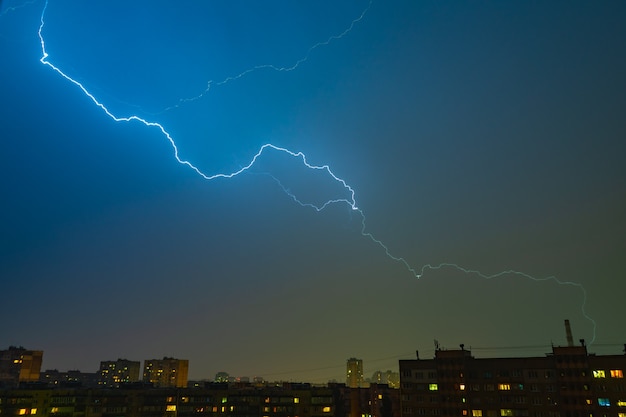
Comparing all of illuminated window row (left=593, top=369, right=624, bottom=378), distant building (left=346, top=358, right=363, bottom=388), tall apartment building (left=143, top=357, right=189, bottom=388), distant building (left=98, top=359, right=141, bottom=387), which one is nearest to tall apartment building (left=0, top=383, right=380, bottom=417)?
illuminated window row (left=593, top=369, right=624, bottom=378)

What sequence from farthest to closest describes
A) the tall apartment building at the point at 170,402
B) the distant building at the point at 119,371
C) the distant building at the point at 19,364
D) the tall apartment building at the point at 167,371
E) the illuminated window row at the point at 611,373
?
the distant building at the point at 119,371
the tall apartment building at the point at 167,371
the distant building at the point at 19,364
the tall apartment building at the point at 170,402
the illuminated window row at the point at 611,373

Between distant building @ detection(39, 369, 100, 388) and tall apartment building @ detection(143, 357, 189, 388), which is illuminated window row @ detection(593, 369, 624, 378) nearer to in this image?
tall apartment building @ detection(143, 357, 189, 388)

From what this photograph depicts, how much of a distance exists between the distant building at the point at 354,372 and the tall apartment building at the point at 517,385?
10364 cm

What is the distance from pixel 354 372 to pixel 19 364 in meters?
93.2

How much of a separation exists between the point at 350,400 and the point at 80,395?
3657 cm

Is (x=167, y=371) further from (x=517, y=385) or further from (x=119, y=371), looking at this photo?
(x=517, y=385)

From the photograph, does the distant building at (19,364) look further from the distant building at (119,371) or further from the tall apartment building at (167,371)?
the distant building at (119,371)

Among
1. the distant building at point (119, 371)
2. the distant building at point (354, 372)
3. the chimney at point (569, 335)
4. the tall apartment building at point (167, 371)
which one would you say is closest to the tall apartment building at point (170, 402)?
the chimney at point (569, 335)

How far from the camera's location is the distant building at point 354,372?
14643 cm

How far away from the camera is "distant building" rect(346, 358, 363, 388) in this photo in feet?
480

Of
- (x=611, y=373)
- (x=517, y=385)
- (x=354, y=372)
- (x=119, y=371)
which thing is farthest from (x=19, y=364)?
(x=611, y=373)

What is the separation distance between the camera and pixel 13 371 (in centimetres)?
8956

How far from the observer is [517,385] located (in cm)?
4312

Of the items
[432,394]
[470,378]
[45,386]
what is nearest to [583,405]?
[470,378]
